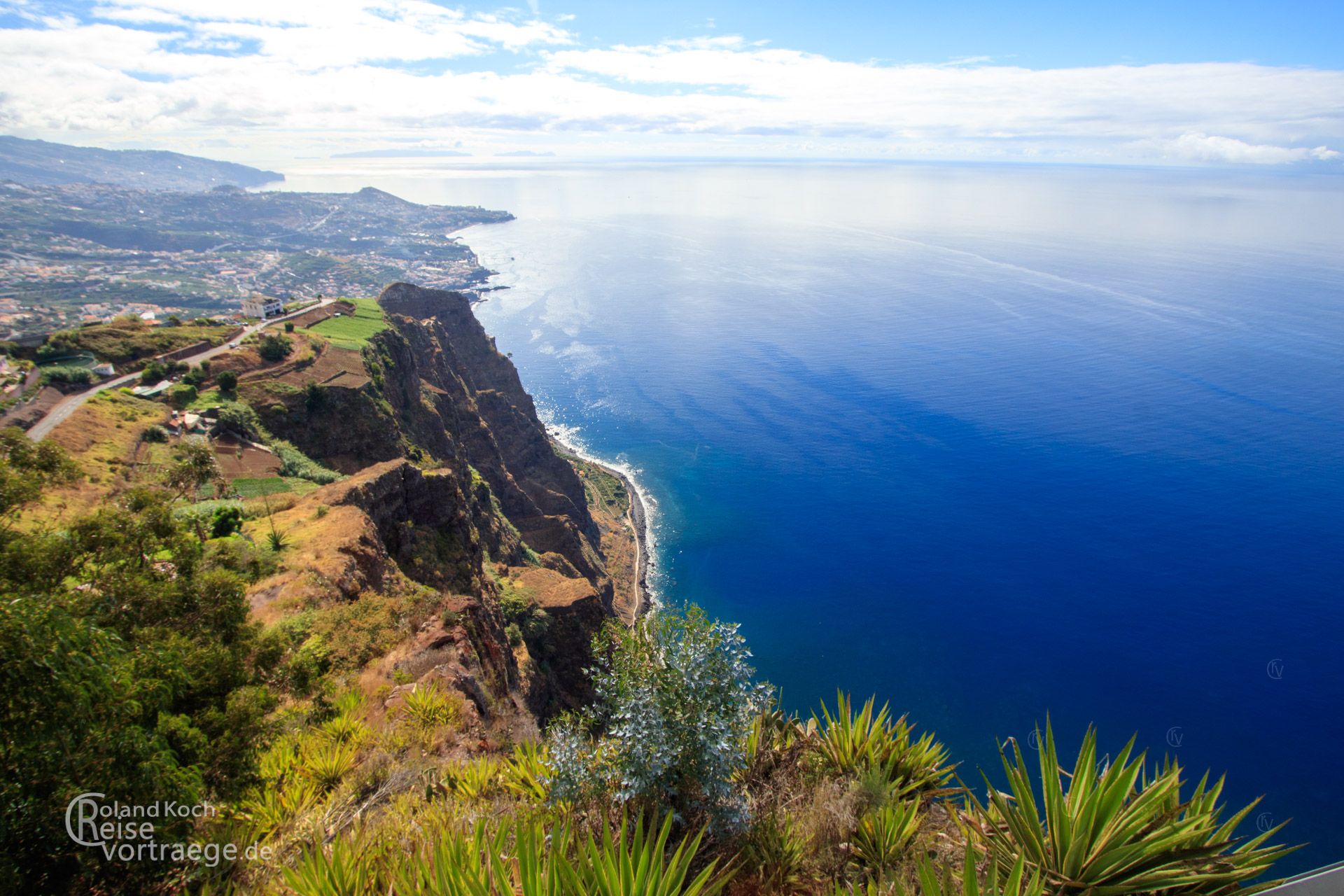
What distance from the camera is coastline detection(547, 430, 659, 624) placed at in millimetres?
60406

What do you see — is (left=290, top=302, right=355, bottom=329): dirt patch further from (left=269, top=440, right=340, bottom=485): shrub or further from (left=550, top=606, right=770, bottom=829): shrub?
(left=550, top=606, right=770, bottom=829): shrub

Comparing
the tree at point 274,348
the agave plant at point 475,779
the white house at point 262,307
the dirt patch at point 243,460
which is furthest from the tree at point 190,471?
the white house at point 262,307

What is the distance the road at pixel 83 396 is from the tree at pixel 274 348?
2175 mm

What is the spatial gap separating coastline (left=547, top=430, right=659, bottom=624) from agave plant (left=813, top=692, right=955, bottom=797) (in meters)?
44.0

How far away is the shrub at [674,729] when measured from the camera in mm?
8469

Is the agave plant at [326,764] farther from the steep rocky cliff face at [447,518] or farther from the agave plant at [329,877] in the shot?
the steep rocky cliff face at [447,518]

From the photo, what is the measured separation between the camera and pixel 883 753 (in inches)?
A: 409

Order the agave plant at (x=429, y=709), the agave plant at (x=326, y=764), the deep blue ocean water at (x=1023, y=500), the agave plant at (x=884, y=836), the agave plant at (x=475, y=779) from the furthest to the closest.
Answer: the deep blue ocean water at (x=1023, y=500) < the agave plant at (x=429, y=709) < the agave plant at (x=326, y=764) < the agave plant at (x=475, y=779) < the agave plant at (x=884, y=836)

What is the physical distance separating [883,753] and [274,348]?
42100 millimetres

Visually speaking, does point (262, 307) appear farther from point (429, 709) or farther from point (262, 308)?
point (429, 709)

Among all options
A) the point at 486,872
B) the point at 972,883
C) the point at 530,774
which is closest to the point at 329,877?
the point at 486,872

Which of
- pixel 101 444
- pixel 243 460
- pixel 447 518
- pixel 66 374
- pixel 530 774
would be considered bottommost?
pixel 447 518

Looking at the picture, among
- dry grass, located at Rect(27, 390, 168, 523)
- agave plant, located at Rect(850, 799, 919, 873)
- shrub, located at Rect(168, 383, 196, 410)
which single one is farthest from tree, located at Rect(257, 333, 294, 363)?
agave plant, located at Rect(850, 799, 919, 873)

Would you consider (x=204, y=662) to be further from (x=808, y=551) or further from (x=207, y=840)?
(x=808, y=551)
